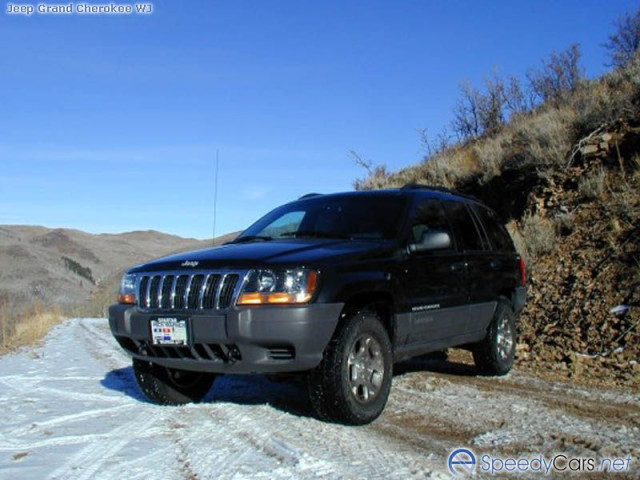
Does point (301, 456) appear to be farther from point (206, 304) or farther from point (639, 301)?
point (639, 301)

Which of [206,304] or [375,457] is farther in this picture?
[206,304]

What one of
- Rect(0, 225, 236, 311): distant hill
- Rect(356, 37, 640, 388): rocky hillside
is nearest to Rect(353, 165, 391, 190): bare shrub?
Rect(356, 37, 640, 388): rocky hillside

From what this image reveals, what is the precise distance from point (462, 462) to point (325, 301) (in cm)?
140

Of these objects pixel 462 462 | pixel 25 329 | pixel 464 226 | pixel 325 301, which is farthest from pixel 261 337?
pixel 25 329

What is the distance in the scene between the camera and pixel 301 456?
13.4 ft

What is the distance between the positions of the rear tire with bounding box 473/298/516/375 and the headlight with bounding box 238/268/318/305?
9.48 ft

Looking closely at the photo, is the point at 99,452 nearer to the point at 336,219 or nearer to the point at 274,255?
the point at 274,255

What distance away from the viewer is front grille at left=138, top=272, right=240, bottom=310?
479 centimetres

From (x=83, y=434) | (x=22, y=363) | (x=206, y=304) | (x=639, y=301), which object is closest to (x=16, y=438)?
(x=83, y=434)

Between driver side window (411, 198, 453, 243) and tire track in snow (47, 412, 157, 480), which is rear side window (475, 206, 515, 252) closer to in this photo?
driver side window (411, 198, 453, 243)

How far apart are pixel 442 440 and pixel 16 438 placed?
2987 mm

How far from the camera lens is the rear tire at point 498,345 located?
6898mm
